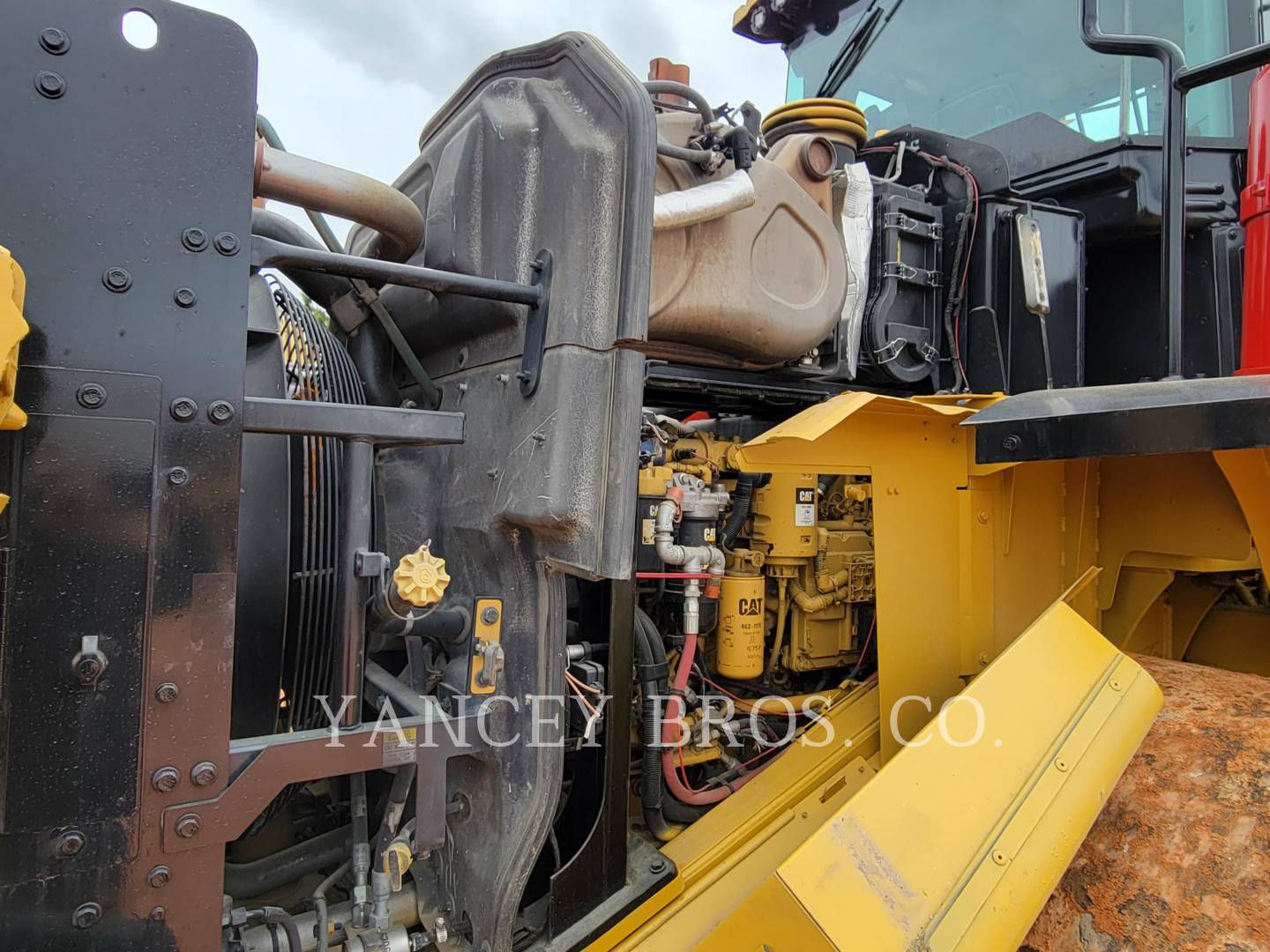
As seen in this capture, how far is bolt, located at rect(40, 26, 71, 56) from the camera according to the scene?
40.3 inches

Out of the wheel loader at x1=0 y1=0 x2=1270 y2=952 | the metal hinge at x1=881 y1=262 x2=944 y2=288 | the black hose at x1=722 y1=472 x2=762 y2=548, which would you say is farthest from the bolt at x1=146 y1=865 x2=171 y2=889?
the metal hinge at x1=881 y1=262 x2=944 y2=288

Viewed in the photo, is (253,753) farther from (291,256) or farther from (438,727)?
(291,256)

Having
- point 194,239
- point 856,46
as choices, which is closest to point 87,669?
point 194,239

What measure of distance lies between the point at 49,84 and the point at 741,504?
6.33 ft

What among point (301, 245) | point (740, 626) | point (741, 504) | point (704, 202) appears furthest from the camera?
point (741, 504)

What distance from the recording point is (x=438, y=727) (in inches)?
55.5

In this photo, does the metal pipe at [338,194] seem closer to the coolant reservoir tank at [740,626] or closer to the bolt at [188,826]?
the bolt at [188,826]

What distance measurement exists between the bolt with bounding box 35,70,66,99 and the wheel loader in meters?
0.01

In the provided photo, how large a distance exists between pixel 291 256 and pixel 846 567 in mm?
1927

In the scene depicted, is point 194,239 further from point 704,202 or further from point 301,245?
point 704,202

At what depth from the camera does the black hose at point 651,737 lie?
7.23 feet

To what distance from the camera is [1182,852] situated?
5.66 ft

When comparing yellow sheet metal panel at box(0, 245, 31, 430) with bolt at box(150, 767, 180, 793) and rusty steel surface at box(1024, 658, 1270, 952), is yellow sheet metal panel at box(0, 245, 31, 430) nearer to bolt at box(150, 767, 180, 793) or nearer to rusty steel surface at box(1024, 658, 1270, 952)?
bolt at box(150, 767, 180, 793)

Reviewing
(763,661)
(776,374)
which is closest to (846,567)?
(763,661)
